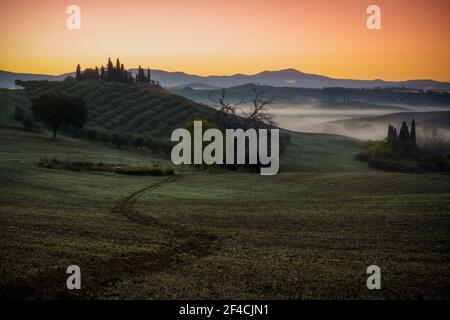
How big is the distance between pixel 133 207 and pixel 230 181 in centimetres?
2674

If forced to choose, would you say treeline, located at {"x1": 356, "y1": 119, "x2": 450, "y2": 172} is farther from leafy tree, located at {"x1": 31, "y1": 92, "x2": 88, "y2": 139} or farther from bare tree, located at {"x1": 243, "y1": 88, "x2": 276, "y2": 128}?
leafy tree, located at {"x1": 31, "y1": 92, "x2": 88, "y2": 139}

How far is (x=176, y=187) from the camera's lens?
62.1 meters

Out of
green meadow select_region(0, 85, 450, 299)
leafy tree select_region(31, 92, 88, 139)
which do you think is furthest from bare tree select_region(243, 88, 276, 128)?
leafy tree select_region(31, 92, 88, 139)

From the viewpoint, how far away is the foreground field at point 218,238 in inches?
908

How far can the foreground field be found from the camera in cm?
2306

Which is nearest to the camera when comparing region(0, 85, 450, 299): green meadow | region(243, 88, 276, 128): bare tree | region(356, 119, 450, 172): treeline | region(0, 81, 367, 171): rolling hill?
region(0, 85, 450, 299): green meadow

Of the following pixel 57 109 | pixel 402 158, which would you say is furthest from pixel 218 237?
pixel 402 158

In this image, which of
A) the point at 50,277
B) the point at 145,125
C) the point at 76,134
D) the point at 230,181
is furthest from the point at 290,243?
the point at 145,125

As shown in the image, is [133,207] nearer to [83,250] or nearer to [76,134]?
[83,250]

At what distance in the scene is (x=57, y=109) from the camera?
10644 cm

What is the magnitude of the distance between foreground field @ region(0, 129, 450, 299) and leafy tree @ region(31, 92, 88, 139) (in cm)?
4674

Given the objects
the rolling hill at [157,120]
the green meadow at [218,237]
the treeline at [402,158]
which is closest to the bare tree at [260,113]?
the rolling hill at [157,120]

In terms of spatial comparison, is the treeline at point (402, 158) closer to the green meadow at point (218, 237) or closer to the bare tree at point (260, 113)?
the bare tree at point (260, 113)
